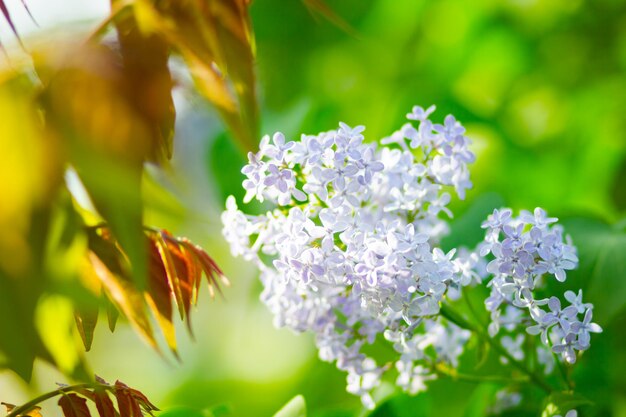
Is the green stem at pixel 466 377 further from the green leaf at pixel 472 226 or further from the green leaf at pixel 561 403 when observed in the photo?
the green leaf at pixel 472 226

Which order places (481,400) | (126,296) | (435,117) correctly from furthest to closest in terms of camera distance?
(435,117) → (481,400) → (126,296)

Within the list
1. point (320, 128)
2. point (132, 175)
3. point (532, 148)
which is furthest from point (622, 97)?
point (132, 175)

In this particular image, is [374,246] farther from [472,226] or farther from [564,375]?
[472,226]

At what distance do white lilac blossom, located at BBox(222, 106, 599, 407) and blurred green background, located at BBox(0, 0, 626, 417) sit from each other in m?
0.18

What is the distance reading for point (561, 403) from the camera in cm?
43

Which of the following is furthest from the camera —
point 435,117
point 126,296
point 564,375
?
point 435,117

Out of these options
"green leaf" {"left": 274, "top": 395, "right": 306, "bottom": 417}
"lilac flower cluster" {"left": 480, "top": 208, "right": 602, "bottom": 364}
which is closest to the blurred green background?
"green leaf" {"left": 274, "top": 395, "right": 306, "bottom": 417}

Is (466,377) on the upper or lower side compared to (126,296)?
lower

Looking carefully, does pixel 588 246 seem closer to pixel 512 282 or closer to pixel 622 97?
pixel 512 282

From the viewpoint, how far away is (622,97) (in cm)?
118

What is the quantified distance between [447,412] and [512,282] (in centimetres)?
48

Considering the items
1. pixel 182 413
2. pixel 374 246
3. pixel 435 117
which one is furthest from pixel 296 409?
pixel 435 117

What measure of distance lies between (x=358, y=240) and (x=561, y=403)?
0.56ft

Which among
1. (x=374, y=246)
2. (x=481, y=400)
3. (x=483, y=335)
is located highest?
(x=374, y=246)
